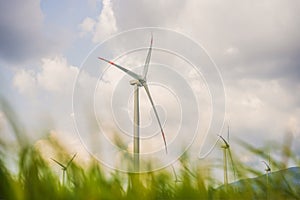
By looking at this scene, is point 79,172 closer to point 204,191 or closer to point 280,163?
point 204,191

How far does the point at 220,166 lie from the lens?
3.63 meters

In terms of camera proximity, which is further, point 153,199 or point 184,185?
point 184,185

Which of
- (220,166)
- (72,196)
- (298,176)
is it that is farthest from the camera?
(220,166)

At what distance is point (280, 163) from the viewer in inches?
115

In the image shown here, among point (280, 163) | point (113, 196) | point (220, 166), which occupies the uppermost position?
point (220, 166)

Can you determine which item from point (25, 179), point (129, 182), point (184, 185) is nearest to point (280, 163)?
point (184, 185)

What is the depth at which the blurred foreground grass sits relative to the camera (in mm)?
2305

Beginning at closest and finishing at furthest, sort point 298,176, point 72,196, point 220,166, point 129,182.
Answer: point 72,196, point 129,182, point 298,176, point 220,166

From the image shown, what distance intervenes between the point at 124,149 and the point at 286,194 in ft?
3.82

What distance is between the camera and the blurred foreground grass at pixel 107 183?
2.30m

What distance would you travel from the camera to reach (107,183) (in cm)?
303

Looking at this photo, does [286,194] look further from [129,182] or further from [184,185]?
[129,182]

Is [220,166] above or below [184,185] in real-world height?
above

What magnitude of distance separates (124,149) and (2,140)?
1.08 meters
